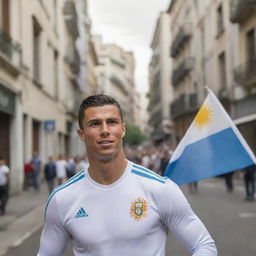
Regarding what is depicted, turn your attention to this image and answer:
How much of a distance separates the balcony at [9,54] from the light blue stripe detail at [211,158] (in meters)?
13.4

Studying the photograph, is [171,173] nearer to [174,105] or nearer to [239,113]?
[239,113]

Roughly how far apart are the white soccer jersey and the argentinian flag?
4.36ft

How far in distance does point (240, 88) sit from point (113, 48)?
289 feet

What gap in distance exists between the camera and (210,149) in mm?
3836

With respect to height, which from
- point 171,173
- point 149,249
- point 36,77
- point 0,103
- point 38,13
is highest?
point 38,13

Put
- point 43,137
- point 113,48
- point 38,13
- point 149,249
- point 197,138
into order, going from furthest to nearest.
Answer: point 113,48
point 43,137
point 38,13
point 197,138
point 149,249

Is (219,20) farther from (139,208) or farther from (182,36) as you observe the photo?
(139,208)

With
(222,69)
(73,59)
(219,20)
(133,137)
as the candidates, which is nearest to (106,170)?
(222,69)

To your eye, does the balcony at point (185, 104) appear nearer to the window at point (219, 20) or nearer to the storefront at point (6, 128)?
the window at point (219, 20)

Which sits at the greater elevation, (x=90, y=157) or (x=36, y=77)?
(x=36, y=77)

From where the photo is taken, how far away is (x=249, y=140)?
2538cm

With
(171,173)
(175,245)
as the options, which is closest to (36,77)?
(175,245)

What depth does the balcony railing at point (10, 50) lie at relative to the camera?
1703cm

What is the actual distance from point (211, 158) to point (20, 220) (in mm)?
8814
